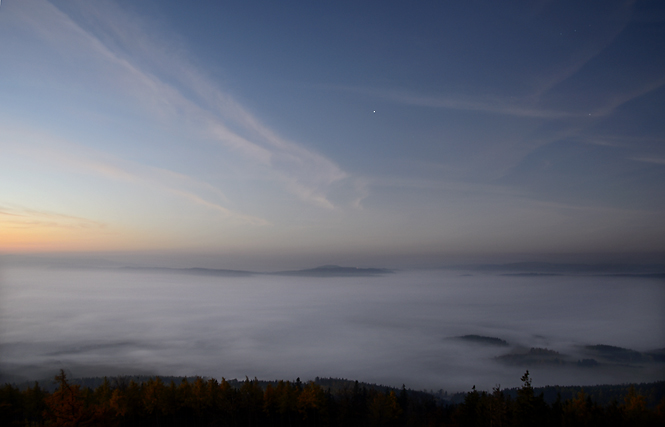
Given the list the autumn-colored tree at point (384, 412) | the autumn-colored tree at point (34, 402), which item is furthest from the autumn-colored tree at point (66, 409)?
the autumn-colored tree at point (384, 412)

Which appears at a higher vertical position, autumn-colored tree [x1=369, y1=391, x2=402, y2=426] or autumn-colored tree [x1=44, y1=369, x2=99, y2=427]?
autumn-colored tree [x1=44, y1=369, x2=99, y2=427]

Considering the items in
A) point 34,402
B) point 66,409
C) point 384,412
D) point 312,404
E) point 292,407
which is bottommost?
point 384,412

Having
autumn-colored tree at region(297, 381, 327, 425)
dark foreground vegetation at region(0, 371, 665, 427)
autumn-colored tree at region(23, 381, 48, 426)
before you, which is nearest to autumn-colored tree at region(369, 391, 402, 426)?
dark foreground vegetation at region(0, 371, 665, 427)

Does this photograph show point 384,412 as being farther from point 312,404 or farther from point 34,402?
point 34,402

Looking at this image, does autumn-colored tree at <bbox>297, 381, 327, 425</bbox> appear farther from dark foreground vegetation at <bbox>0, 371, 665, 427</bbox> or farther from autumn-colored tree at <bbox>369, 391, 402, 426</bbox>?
autumn-colored tree at <bbox>369, 391, 402, 426</bbox>

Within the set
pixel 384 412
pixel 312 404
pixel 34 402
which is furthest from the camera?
pixel 384 412

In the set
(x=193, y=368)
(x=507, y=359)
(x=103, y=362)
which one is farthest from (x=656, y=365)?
(x=507, y=359)

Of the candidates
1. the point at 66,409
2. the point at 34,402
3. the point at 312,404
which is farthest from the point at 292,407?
the point at 66,409

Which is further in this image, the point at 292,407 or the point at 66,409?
the point at 292,407

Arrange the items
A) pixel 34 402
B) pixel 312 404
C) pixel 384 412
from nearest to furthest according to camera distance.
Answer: pixel 34 402
pixel 312 404
pixel 384 412

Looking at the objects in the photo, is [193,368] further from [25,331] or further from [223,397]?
[25,331]

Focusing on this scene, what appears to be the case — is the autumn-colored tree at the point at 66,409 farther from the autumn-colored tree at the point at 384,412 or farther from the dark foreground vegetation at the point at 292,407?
the autumn-colored tree at the point at 384,412

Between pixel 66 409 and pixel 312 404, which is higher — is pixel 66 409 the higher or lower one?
the higher one

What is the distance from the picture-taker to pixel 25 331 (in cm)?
1203
